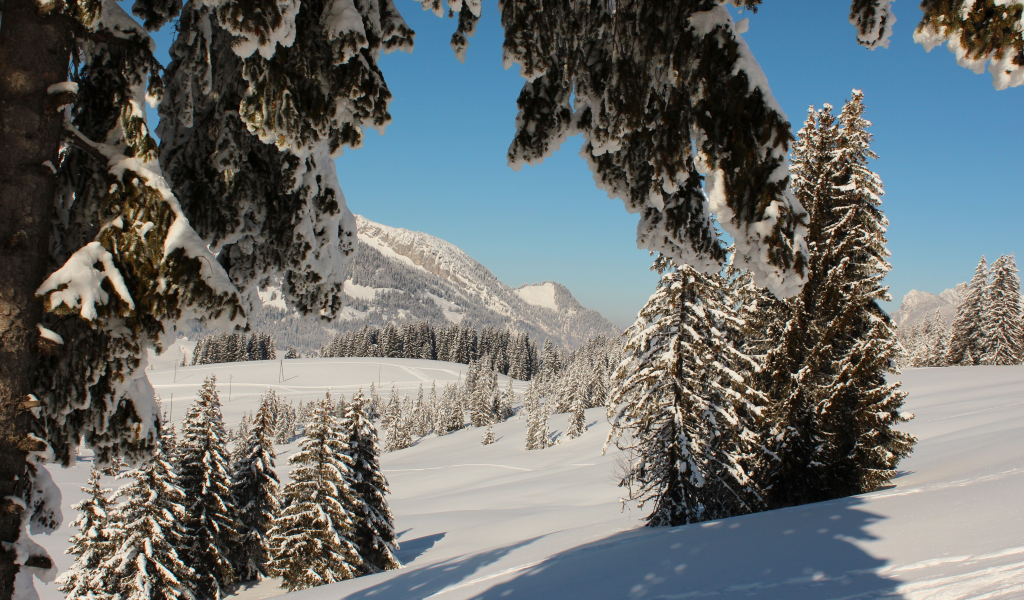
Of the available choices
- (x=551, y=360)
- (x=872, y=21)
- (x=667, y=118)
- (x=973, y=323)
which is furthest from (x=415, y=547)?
(x=551, y=360)

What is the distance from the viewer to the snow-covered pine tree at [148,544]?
16500mm

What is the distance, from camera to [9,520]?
214cm

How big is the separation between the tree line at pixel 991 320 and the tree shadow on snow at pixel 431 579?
41972 millimetres

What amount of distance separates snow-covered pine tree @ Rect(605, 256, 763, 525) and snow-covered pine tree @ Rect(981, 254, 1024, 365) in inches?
1643

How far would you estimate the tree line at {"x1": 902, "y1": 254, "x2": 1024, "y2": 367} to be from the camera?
40.4 meters

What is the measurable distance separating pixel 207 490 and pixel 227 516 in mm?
1781

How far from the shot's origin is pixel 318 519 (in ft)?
63.5

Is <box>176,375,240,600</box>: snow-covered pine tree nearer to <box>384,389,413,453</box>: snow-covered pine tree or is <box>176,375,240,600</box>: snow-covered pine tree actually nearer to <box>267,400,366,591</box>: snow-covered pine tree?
<box>267,400,366,591</box>: snow-covered pine tree

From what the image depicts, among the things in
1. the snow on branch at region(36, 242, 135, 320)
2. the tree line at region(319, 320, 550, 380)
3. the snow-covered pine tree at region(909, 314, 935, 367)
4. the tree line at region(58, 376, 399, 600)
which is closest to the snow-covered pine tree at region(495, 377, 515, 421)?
the tree line at region(319, 320, 550, 380)

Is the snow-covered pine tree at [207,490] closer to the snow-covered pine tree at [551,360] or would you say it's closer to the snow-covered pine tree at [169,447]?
the snow-covered pine tree at [169,447]

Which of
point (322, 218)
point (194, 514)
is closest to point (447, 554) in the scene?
point (194, 514)

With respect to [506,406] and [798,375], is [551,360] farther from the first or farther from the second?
[798,375]

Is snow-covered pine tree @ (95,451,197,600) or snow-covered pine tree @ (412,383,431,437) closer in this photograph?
snow-covered pine tree @ (95,451,197,600)

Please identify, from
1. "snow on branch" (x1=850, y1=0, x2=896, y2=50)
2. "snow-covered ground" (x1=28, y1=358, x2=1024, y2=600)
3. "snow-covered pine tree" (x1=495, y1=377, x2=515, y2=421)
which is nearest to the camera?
"snow on branch" (x1=850, y1=0, x2=896, y2=50)
